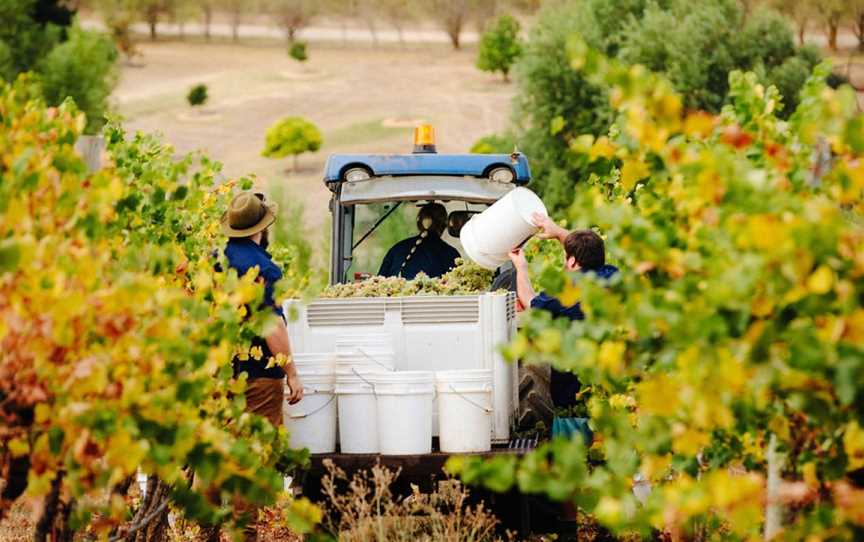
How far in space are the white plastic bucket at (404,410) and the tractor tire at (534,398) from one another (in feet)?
3.30

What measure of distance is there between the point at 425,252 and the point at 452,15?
294 ft

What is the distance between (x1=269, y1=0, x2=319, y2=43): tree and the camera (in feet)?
346

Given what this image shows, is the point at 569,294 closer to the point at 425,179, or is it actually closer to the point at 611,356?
the point at 611,356

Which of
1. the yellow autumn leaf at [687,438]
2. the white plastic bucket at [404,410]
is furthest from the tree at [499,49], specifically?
the yellow autumn leaf at [687,438]

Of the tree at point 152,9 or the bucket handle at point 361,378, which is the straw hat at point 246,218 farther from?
the tree at point 152,9

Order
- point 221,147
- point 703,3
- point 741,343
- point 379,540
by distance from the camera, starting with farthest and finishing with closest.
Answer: point 221,147, point 703,3, point 379,540, point 741,343

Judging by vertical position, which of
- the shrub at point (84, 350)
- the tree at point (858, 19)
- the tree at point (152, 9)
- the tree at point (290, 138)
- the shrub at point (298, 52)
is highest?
the shrub at point (84, 350)

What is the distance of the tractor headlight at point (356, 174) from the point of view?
11.3 metres

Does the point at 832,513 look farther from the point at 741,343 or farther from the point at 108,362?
the point at 108,362

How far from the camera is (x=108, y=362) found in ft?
16.3

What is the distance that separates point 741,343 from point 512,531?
5021mm

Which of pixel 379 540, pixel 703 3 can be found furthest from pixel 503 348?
pixel 703 3

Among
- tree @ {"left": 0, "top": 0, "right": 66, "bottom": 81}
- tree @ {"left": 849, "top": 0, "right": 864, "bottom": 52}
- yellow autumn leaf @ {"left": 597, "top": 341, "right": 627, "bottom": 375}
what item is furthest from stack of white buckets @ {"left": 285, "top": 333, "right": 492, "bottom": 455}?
tree @ {"left": 849, "top": 0, "right": 864, "bottom": 52}

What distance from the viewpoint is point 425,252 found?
11.4 meters
